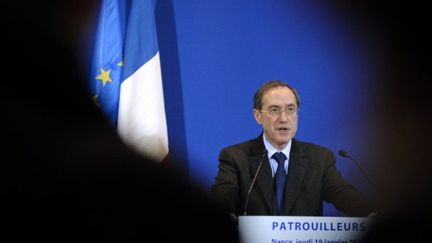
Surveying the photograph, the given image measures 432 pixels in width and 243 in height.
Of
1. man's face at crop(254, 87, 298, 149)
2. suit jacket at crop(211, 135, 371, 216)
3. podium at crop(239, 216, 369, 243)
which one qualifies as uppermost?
man's face at crop(254, 87, 298, 149)

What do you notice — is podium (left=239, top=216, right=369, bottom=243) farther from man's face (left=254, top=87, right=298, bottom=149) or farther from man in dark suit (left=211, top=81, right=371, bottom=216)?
man's face (left=254, top=87, right=298, bottom=149)

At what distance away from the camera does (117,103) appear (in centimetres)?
326

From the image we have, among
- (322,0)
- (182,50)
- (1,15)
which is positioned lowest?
(1,15)

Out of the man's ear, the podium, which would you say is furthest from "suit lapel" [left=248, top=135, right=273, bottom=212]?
the podium

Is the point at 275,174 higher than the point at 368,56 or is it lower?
lower

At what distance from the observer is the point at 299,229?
2.46 meters

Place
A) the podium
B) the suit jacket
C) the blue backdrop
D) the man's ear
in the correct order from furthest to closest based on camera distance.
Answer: the blue backdrop, the man's ear, the suit jacket, the podium

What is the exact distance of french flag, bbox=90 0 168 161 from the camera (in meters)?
3.23

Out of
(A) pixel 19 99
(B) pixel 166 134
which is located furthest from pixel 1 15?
(B) pixel 166 134

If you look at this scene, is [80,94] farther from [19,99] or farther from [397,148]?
[397,148]

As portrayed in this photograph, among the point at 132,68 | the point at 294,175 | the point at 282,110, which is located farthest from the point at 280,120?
the point at 132,68

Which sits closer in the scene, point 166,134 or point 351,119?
point 166,134

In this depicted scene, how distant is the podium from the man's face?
0.80 m

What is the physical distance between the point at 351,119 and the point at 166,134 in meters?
1.06
